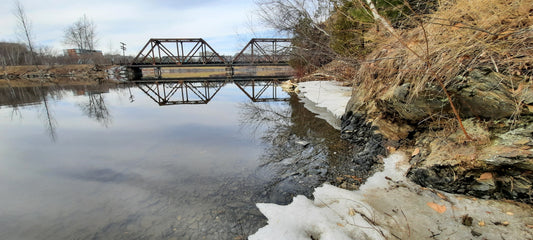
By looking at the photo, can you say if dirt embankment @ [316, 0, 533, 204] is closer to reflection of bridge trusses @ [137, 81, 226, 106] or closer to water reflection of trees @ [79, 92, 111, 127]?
water reflection of trees @ [79, 92, 111, 127]

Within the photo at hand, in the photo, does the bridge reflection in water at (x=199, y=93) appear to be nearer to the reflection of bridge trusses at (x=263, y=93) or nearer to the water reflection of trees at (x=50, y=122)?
the reflection of bridge trusses at (x=263, y=93)

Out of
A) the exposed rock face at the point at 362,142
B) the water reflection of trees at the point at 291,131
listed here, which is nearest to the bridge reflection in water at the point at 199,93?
the water reflection of trees at the point at 291,131

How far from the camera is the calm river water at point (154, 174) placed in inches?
77.4

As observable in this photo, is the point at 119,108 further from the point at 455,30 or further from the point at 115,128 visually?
the point at 455,30

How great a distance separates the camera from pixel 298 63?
12.9m

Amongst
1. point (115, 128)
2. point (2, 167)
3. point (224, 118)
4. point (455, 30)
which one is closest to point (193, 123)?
point (224, 118)

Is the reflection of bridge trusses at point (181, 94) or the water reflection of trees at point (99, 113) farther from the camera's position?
the reflection of bridge trusses at point (181, 94)

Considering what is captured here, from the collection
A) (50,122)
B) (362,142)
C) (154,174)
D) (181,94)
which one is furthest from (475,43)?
(181,94)

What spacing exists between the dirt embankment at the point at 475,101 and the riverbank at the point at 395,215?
0.15 metres

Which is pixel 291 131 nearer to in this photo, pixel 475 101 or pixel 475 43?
pixel 475 101

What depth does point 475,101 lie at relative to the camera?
1952 millimetres

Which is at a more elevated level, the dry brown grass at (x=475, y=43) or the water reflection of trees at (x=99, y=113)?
the dry brown grass at (x=475, y=43)

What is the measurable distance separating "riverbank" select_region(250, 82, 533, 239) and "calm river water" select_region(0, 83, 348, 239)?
30 centimetres

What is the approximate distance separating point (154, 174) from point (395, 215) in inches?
111
